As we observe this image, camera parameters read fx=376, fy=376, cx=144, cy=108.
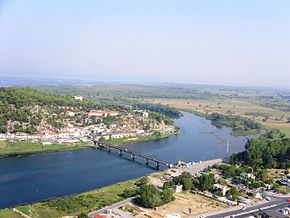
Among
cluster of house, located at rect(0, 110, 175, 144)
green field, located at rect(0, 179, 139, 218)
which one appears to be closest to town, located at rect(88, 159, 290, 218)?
green field, located at rect(0, 179, 139, 218)

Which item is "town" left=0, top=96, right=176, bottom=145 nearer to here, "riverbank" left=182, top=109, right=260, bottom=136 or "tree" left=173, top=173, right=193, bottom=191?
"riverbank" left=182, top=109, right=260, bottom=136

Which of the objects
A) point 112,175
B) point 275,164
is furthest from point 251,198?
point 112,175

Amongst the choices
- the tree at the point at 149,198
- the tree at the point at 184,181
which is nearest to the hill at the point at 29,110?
the tree at the point at 184,181

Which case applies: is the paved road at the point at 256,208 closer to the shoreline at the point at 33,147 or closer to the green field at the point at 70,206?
the green field at the point at 70,206

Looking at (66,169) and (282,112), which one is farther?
(282,112)

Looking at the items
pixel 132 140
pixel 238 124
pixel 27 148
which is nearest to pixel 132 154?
pixel 132 140

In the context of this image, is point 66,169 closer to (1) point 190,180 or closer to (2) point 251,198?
(1) point 190,180
